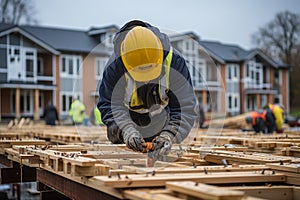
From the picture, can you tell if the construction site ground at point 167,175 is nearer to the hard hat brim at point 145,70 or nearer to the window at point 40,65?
the hard hat brim at point 145,70

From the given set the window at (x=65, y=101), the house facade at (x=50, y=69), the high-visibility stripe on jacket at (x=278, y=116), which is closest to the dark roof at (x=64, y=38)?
the house facade at (x=50, y=69)

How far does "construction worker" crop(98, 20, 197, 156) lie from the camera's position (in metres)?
5.41

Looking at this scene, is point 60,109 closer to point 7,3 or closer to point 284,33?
point 7,3

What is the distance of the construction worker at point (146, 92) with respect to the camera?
5414 mm

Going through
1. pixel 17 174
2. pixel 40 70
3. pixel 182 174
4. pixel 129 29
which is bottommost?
pixel 17 174

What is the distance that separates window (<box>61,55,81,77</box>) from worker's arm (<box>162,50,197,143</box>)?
120ft

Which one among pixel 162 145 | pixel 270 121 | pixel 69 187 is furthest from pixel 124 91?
pixel 270 121

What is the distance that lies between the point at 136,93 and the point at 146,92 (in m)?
0.12

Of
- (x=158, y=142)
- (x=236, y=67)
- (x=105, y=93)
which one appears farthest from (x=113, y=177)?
(x=236, y=67)

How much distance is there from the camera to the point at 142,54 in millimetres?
5363

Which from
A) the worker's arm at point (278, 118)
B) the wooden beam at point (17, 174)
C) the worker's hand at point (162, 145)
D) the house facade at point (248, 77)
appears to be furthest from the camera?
the house facade at point (248, 77)

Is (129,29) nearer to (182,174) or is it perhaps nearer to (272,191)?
(182,174)

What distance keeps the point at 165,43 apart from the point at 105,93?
3.12ft

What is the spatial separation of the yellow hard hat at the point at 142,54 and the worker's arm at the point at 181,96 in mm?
358
